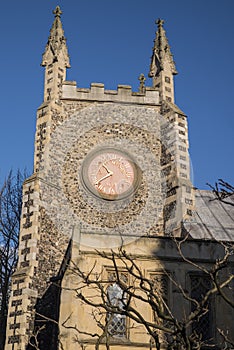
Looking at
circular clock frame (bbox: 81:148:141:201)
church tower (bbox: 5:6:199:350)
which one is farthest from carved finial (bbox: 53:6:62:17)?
circular clock frame (bbox: 81:148:141:201)

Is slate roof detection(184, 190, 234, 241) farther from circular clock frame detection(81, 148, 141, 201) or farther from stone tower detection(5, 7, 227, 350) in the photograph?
circular clock frame detection(81, 148, 141, 201)

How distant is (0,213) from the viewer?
2502 centimetres

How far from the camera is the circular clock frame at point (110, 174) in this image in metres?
19.4

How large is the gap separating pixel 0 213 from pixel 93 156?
7.16 m

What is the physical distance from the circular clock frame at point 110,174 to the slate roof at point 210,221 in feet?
8.18

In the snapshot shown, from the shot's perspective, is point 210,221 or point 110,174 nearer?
point 110,174

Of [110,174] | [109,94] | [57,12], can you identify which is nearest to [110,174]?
[110,174]

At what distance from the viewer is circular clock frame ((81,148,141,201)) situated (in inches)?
763

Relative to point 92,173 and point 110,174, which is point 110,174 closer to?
point 110,174

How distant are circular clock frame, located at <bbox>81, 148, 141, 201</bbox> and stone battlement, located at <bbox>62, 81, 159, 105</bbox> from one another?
2.10 meters

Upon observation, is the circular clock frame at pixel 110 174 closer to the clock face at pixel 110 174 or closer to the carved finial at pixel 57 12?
the clock face at pixel 110 174

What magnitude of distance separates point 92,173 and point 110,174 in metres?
0.65

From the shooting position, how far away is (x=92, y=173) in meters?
19.6

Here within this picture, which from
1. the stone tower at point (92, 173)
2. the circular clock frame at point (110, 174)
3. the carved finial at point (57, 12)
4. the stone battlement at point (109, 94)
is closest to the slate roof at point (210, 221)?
the stone tower at point (92, 173)
